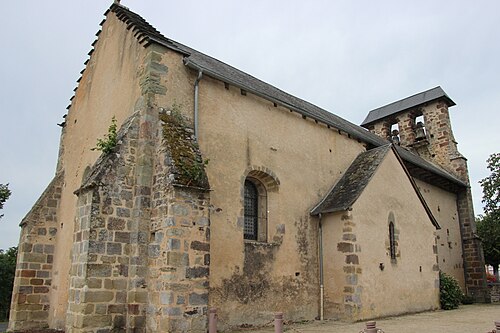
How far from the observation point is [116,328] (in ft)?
25.8

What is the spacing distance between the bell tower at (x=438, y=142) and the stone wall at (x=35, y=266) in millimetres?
14401

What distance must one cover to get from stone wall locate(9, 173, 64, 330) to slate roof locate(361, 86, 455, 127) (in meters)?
19.0

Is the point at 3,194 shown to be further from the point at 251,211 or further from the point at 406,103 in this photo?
the point at 406,103

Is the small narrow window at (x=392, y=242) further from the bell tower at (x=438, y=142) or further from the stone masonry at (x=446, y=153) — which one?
the stone masonry at (x=446, y=153)

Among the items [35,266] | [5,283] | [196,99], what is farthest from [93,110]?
[5,283]

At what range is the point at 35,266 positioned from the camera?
11.7 m

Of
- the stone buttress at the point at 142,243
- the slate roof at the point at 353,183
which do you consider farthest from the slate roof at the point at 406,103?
the stone buttress at the point at 142,243

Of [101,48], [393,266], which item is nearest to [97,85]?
[101,48]

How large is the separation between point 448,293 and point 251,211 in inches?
334

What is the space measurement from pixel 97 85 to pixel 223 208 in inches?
212

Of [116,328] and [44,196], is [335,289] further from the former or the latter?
[44,196]

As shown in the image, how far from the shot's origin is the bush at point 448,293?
1452 cm

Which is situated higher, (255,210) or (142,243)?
(255,210)

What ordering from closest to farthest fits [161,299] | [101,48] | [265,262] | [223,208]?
[161,299] → [223,208] → [265,262] → [101,48]
